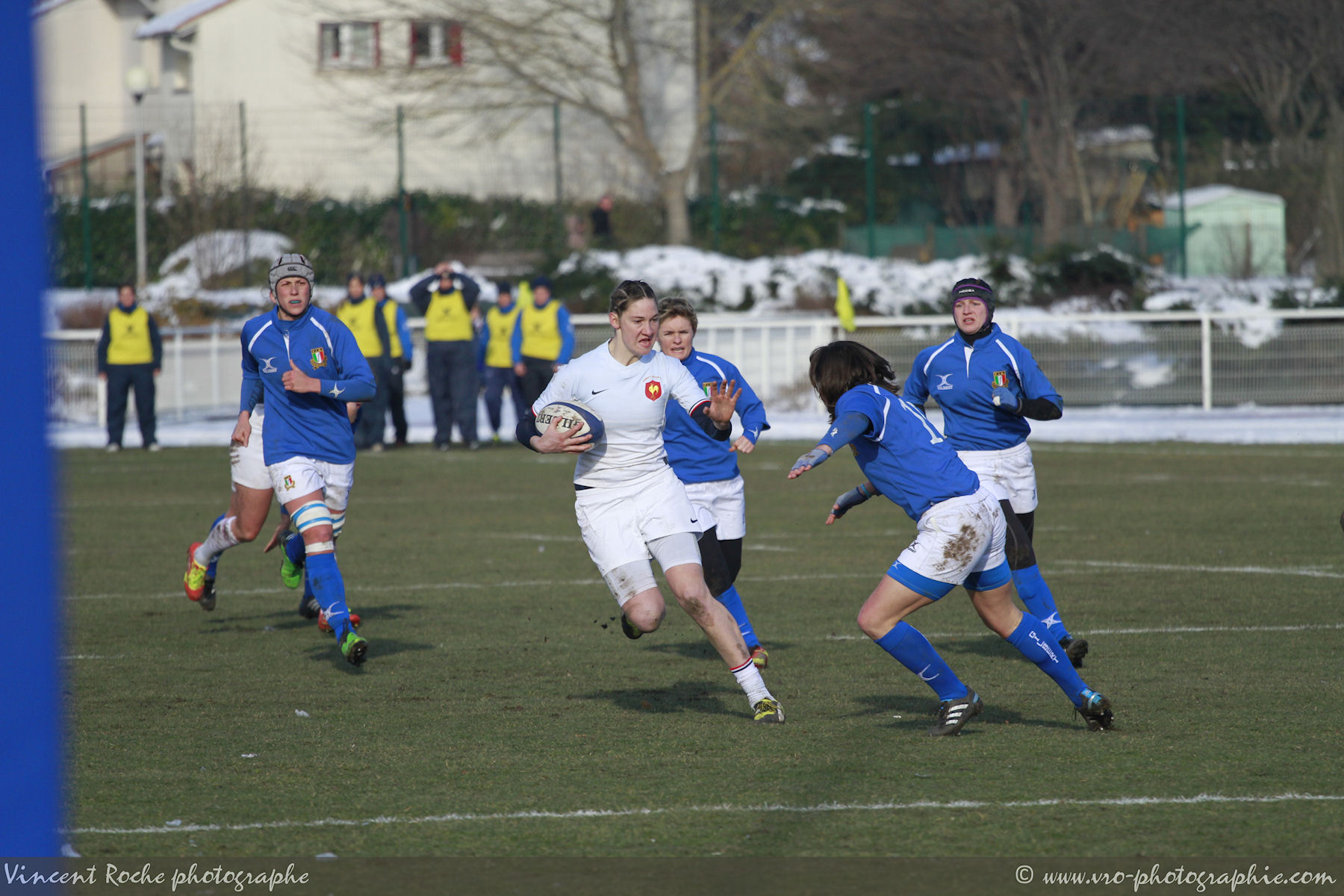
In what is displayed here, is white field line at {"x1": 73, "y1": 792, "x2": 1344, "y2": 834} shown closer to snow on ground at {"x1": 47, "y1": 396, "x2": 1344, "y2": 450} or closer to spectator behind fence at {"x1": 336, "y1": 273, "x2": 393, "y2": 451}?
spectator behind fence at {"x1": 336, "y1": 273, "x2": 393, "y2": 451}

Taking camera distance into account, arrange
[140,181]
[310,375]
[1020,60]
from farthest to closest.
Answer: [1020,60] < [140,181] < [310,375]

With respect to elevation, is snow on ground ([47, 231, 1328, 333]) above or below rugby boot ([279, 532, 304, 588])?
above

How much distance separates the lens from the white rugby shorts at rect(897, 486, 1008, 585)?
615cm

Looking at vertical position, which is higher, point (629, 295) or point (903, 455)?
point (629, 295)

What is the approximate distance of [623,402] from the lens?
6.65 metres

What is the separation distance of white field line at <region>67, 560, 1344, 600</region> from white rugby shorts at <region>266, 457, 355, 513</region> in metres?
2.38

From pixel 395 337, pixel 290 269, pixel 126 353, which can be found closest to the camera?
pixel 290 269

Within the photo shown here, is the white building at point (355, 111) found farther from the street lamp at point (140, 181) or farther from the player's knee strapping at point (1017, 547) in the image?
the player's knee strapping at point (1017, 547)

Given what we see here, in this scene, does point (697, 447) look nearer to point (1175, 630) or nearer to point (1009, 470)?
point (1009, 470)

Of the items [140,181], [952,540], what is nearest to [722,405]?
[952,540]

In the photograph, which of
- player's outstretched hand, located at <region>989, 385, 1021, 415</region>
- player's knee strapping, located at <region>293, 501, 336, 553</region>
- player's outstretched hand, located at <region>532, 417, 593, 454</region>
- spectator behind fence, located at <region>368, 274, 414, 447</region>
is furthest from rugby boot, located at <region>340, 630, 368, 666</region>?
spectator behind fence, located at <region>368, 274, 414, 447</region>

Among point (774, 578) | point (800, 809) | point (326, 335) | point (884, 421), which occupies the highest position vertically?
point (326, 335)

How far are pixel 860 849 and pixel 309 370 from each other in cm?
470

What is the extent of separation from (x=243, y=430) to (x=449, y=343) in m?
12.6
